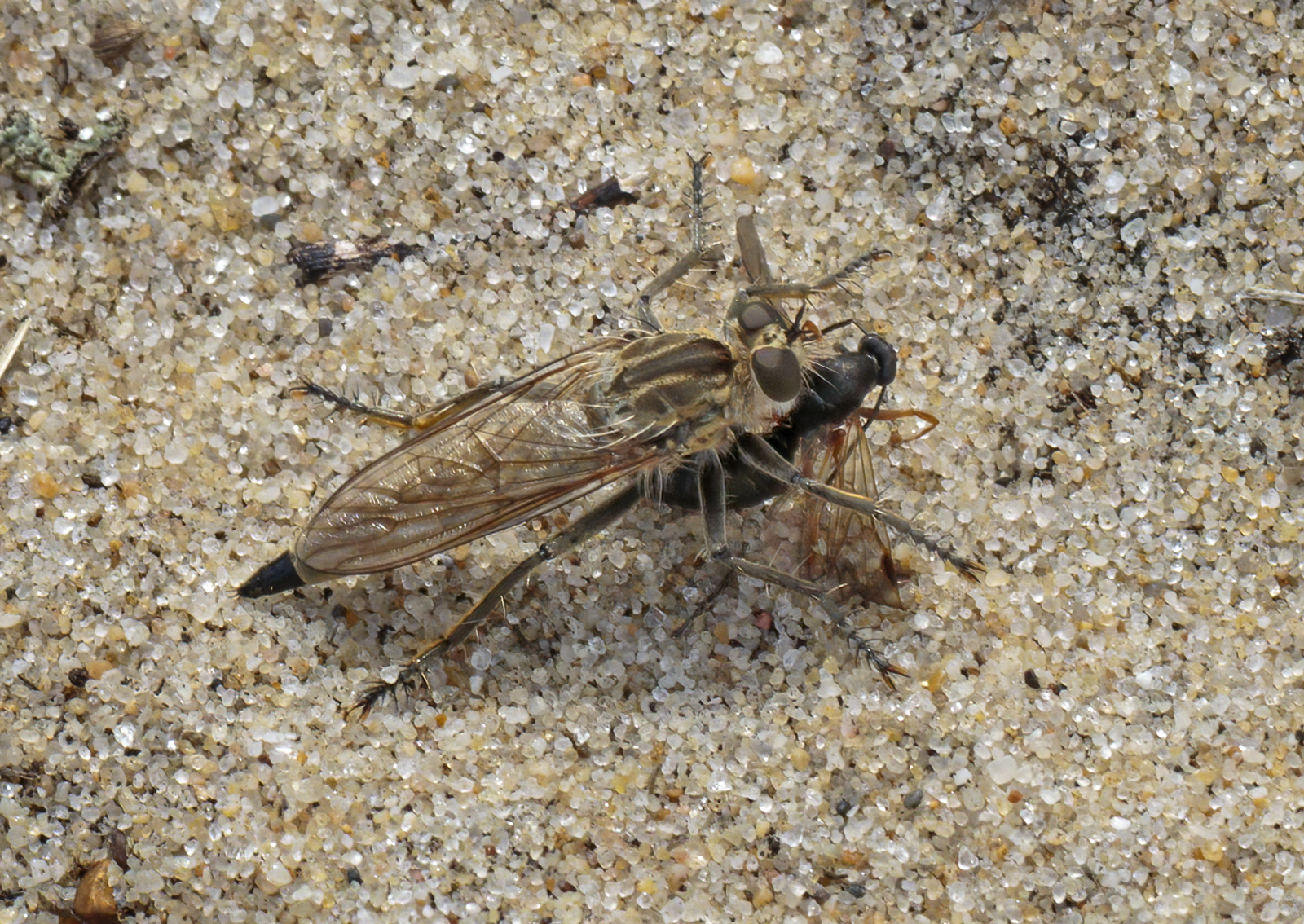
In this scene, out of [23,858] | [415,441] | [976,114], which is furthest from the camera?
[976,114]

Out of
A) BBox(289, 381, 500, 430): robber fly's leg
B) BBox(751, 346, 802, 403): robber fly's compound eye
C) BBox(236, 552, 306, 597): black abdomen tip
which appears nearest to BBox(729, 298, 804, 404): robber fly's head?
BBox(751, 346, 802, 403): robber fly's compound eye

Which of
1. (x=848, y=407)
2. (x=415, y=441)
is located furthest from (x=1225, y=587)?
(x=415, y=441)

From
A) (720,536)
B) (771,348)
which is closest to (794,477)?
(720,536)

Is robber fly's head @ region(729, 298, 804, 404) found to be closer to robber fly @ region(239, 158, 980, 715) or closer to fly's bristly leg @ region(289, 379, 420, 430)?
robber fly @ region(239, 158, 980, 715)

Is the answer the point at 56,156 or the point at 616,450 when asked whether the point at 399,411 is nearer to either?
the point at 616,450

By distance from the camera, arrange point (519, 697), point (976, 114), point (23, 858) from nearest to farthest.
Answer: point (23, 858)
point (519, 697)
point (976, 114)

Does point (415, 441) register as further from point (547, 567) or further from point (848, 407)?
point (848, 407)

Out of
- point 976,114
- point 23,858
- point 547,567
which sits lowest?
point 23,858

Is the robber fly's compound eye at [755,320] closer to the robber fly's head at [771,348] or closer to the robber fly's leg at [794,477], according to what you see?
the robber fly's head at [771,348]
